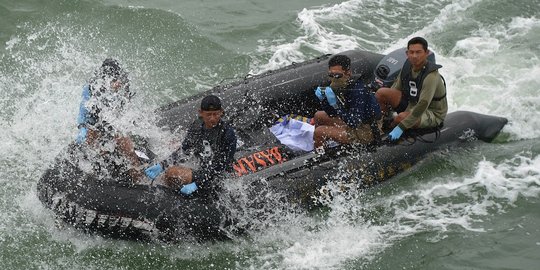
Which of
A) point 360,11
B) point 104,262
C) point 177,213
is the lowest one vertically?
point 104,262

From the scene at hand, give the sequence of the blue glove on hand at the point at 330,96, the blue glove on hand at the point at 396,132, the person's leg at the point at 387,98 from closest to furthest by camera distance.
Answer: the blue glove on hand at the point at 330,96 → the blue glove on hand at the point at 396,132 → the person's leg at the point at 387,98

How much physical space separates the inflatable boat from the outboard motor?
0.01m

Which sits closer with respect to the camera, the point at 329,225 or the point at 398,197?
the point at 329,225

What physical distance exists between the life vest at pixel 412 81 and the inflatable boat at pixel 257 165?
493 mm

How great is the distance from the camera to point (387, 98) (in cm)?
793

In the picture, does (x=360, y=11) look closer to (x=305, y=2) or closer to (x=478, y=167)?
(x=305, y=2)

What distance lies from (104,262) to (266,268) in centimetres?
158

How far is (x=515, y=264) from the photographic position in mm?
6504

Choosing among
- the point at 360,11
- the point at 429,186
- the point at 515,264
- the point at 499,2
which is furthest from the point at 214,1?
the point at 515,264

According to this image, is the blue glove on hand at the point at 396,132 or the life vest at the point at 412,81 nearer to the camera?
the life vest at the point at 412,81

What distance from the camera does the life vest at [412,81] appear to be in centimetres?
741

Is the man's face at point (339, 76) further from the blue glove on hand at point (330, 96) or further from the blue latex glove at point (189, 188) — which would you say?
the blue latex glove at point (189, 188)

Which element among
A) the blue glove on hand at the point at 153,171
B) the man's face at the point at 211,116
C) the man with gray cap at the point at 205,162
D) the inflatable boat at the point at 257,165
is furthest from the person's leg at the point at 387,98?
the blue glove on hand at the point at 153,171

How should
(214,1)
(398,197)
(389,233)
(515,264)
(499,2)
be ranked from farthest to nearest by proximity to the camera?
(214,1), (499,2), (398,197), (389,233), (515,264)
